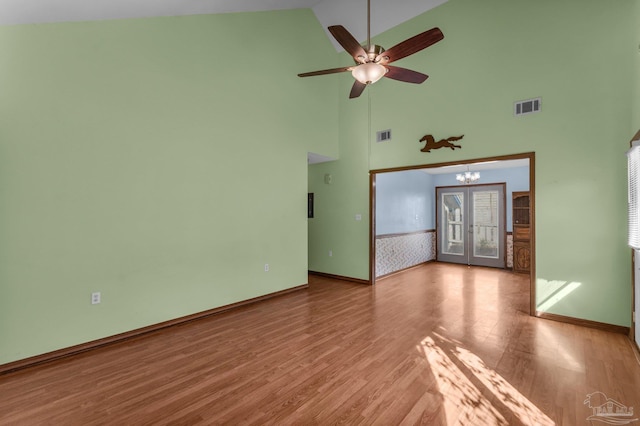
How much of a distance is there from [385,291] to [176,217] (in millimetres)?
3603

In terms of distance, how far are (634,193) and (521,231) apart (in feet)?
15.1

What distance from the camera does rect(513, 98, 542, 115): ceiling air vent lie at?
394cm

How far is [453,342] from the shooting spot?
3146mm

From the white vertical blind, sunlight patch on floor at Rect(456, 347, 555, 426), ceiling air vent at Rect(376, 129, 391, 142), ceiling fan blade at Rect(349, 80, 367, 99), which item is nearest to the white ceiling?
ceiling air vent at Rect(376, 129, 391, 142)

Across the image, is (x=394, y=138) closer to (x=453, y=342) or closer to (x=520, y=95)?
(x=520, y=95)

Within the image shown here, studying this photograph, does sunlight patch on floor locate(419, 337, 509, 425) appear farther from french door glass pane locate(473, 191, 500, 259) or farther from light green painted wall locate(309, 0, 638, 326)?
french door glass pane locate(473, 191, 500, 259)

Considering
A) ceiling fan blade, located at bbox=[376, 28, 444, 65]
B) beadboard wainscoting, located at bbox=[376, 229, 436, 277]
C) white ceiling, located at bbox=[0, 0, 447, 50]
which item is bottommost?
beadboard wainscoting, located at bbox=[376, 229, 436, 277]

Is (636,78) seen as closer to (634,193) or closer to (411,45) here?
(634,193)

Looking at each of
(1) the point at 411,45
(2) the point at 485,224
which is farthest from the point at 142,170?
(2) the point at 485,224

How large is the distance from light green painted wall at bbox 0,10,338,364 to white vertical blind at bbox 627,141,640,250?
420 centimetres

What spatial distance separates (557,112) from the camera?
381 centimetres

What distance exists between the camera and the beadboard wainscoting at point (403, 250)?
6.32m

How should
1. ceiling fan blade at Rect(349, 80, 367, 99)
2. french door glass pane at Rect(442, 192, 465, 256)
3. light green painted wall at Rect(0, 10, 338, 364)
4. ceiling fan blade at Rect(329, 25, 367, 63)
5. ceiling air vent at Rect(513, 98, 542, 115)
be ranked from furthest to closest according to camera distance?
french door glass pane at Rect(442, 192, 465, 256) → ceiling air vent at Rect(513, 98, 542, 115) → ceiling fan blade at Rect(349, 80, 367, 99) → light green painted wall at Rect(0, 10, 338, 364) → ceiling fan blade at Rect(329, 25, 367, 63)

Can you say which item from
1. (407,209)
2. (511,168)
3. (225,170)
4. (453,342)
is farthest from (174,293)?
(511,168)
